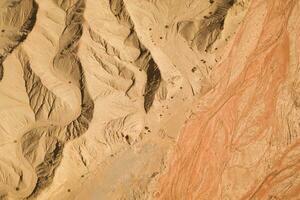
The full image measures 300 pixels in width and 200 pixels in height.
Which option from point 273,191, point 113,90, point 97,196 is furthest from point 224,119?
point 97,196

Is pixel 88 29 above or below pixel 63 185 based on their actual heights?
above

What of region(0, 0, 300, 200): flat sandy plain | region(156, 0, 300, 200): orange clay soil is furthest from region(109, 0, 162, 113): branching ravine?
region(156, 0, 300, 200): orange clay soil

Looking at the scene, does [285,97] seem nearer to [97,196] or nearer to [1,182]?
[97,196]

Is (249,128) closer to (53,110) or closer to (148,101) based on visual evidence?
→ (148,101)

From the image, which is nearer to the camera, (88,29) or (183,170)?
(183,170)

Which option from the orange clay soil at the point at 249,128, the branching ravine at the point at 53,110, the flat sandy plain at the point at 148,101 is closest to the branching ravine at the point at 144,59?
the flat sandy plain at the point at 148,101

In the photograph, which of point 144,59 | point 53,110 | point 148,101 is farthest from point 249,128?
point 53,110
